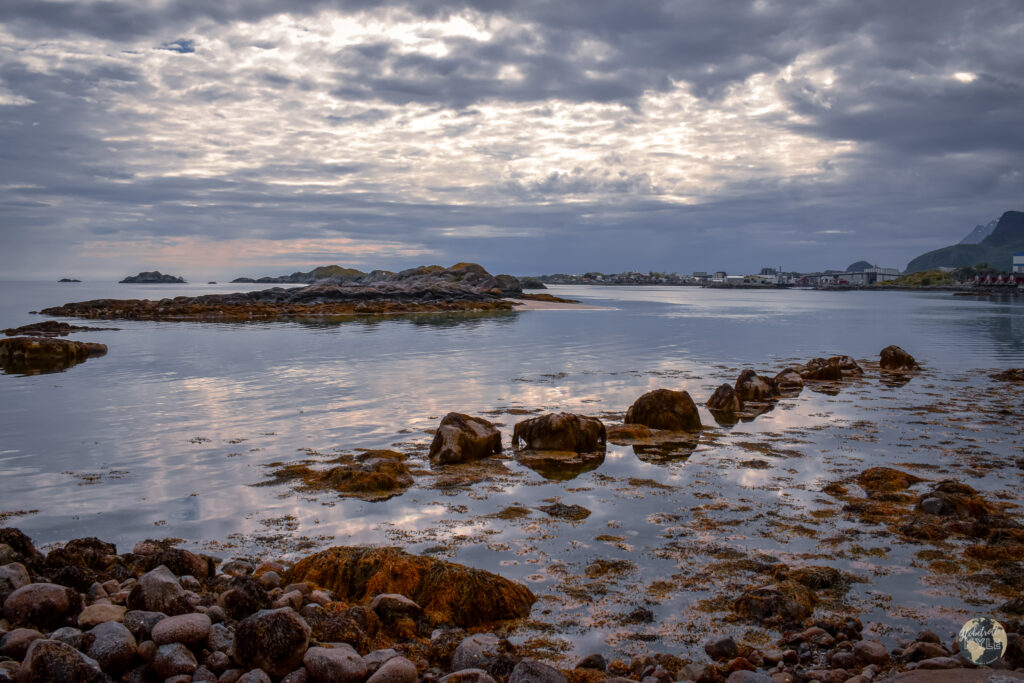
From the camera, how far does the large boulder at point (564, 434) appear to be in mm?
15789

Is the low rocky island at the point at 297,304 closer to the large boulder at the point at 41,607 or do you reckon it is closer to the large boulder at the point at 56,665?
the large boulder at the point at 41,607

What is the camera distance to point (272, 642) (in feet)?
20.0

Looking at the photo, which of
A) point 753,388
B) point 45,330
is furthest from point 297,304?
point 753,388

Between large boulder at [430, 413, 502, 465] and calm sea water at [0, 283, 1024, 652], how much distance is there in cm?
59

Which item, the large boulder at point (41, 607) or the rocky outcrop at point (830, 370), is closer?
the large boulder at point (41, 607)

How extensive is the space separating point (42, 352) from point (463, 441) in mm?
32057

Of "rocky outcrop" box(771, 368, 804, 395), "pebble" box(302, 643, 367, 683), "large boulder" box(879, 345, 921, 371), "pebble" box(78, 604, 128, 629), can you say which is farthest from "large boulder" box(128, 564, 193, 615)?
"large boulder" box(879, 345, 921, 371)

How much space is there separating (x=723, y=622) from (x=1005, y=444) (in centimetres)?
1281

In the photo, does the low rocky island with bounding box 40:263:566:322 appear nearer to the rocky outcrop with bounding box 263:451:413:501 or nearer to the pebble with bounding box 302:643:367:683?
the rocky outcrop with bounding box 263:451:413:501

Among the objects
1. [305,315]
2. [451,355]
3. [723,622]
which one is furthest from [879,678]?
[305,315]

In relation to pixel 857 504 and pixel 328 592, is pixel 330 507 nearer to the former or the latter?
pixel 328 592

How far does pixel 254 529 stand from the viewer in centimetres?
1056

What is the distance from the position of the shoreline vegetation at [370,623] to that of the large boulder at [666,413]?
7.42 metres
